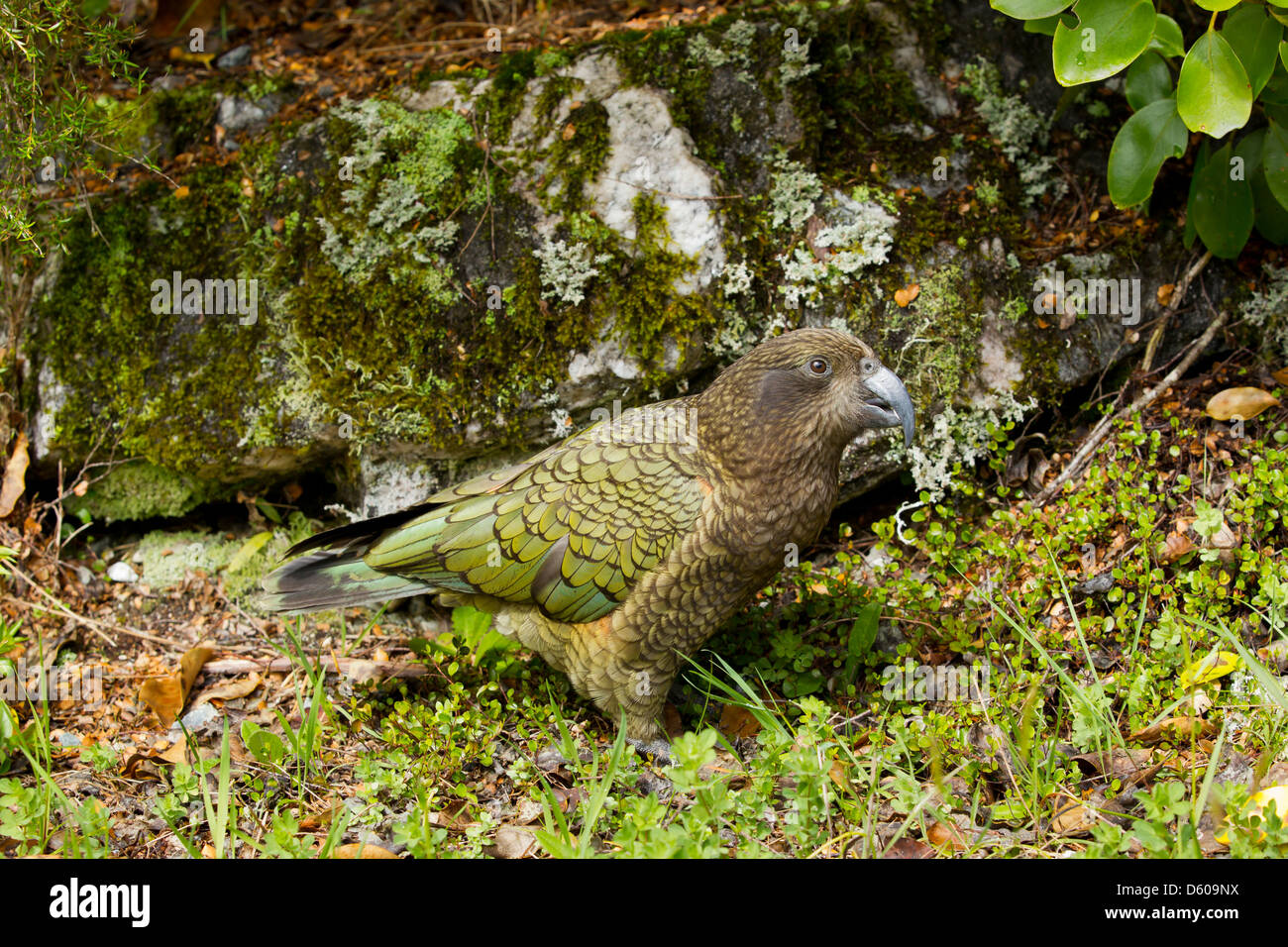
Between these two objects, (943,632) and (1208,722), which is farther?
(943,632)

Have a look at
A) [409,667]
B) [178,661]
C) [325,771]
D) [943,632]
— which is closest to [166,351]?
[178,661]

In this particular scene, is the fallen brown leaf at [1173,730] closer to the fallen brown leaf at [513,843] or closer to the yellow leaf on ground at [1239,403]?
the yellow leaf on ground at [1239,403]

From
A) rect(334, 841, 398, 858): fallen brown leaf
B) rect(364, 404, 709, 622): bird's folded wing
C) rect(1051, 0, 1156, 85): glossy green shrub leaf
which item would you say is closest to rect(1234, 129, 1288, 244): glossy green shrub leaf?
rect(1051, 0, 1156, 85): glossy green shrub leaf

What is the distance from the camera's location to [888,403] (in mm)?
3543

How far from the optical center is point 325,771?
12.2 feet

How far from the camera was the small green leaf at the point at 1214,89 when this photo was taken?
3.44 metres

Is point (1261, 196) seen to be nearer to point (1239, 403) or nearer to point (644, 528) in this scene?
point (1239, 403)

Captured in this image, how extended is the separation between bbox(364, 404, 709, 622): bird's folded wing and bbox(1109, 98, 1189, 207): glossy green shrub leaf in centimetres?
205

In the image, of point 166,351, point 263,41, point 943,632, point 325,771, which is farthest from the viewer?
point 263,41

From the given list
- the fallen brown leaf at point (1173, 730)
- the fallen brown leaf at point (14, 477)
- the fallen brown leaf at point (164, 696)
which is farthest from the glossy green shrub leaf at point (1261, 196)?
the fallen brown leaf at point (14, 477)

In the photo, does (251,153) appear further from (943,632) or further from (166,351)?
(943,632)

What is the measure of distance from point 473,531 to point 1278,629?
3023 mm

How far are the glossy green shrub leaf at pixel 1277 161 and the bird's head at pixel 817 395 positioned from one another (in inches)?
74.3

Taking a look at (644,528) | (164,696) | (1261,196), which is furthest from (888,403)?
(164,696)
